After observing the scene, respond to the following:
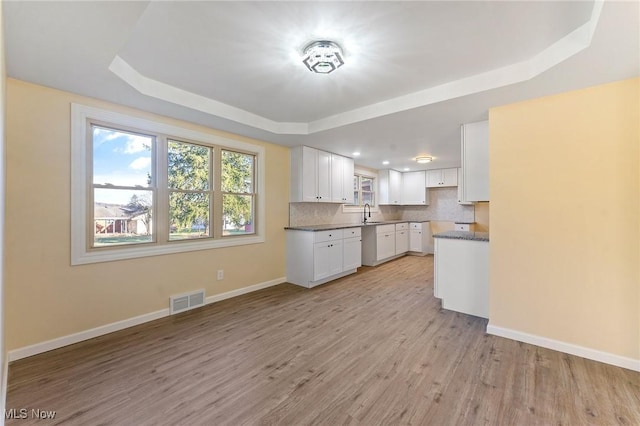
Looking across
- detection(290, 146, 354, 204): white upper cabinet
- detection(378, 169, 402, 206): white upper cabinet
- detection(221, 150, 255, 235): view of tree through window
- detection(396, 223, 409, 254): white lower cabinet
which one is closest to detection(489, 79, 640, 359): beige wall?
detection(290, 146, 354, 204): white upper cabinet

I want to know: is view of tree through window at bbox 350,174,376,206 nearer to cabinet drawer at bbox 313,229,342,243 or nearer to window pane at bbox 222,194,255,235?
cabinet drawer at bbox 313,229,342,243

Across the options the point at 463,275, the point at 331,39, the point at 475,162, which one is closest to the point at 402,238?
the point at 463,275

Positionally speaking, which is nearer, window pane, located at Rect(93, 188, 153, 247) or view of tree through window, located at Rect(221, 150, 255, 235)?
window pane, located at Rect(93, 188, 153, 247)

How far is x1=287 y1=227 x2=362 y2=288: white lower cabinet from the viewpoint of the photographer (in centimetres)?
434

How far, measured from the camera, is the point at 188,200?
11.5 feet

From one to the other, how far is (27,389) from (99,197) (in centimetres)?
166

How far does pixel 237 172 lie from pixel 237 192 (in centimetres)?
30

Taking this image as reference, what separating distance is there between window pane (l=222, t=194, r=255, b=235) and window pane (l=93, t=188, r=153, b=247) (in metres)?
0.96

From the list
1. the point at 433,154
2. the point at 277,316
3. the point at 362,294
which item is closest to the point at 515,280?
the point at 362,294

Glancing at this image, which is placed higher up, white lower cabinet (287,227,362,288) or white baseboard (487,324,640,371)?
white lower cabinet (287,227,362,288)

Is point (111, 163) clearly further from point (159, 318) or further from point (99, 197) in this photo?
point (159, 318)

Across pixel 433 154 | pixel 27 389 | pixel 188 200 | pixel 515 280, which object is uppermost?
pixel 433 154

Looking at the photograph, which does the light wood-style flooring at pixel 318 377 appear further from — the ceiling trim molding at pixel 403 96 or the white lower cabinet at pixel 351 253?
the ceiling trim molding at pixel 403 96
